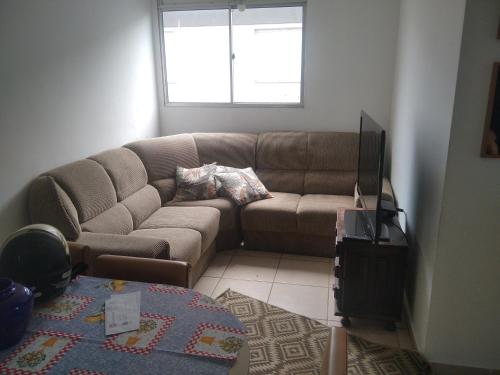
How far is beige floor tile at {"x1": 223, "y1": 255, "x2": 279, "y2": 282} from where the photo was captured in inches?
122

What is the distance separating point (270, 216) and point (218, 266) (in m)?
0.60

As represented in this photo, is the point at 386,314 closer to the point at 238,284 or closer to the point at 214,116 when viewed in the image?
the point at 238,284

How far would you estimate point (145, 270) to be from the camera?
1.66 m

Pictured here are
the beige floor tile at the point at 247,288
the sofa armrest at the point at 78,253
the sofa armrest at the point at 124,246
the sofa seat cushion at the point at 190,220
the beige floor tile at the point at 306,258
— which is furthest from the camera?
the beige floor tile at the point at 306,258

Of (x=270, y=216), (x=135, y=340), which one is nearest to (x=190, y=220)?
Result: (x=270, y=216)

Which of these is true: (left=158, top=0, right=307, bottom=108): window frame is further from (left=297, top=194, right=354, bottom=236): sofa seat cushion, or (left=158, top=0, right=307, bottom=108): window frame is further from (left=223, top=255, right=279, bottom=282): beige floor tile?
(left=223, top=255, right=279, bottom=282): beige floor tile

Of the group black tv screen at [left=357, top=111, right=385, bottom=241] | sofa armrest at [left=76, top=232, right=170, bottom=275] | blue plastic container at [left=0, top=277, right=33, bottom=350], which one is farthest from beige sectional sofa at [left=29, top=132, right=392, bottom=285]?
blue plastic container at [left=0, top=277, right=33, bottom=350]

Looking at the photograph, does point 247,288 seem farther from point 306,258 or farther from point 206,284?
point 306,258

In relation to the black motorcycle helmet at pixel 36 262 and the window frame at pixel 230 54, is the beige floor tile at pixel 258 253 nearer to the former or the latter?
the window frame at pixel 230 54

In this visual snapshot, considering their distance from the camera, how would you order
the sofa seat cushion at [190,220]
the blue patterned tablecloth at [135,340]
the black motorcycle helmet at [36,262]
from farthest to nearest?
the sofa seat cushion at [190,220], the black motorcycle helmet at [36,262], the blue patterned tablecloth at [135,340]

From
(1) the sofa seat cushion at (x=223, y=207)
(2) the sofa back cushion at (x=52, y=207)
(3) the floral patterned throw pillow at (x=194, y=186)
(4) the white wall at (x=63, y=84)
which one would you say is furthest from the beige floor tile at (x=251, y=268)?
(4) the white wall at (x=63, y=84)

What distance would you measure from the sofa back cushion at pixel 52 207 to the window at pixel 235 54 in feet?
7.23

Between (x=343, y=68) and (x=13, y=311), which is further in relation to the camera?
(x=343, y=68)

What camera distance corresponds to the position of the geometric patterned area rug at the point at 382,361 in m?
2.09
